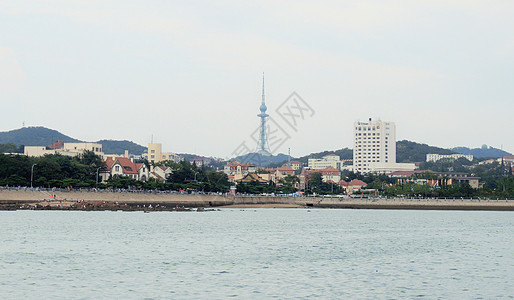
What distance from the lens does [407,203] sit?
→ 526 ft

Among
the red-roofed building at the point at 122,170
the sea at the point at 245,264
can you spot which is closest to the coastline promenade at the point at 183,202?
the red-roofed building at the point at 122,170

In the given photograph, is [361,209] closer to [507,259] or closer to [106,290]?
[507,259]

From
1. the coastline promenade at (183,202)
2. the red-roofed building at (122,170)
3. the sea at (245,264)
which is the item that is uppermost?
the red-roofed building at (122,170)

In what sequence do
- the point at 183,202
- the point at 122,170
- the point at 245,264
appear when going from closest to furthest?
the point at 245,264
the point at 183,202
the point at 122,170

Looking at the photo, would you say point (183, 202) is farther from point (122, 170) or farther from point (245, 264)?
point (245, 264)

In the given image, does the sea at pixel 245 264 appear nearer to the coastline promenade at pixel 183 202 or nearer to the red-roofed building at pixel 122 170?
the coastline promenade at pixel 183 202

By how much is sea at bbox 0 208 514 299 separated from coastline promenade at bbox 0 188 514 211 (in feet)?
122

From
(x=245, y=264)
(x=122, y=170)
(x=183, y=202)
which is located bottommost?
(x=245, y=264)

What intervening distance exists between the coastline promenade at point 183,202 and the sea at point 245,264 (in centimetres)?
3704

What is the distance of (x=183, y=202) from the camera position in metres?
131

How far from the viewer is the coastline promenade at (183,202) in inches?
4186

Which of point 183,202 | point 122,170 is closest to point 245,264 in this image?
point 183,202

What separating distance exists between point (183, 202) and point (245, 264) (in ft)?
292

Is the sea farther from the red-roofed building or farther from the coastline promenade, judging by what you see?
the red-roofed building
